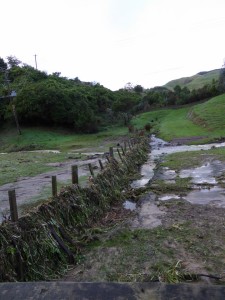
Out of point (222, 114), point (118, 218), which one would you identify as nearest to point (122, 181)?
point (118, 218)

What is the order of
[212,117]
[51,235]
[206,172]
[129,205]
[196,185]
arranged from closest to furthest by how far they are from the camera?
[51,235], [129,205], [196,185], [206,172], [212,117]

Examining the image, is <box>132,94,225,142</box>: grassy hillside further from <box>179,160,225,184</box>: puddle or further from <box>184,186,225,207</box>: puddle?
<box>184,186,225,207</box>: puddle

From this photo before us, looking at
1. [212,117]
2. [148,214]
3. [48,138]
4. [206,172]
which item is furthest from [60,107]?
[148,214]

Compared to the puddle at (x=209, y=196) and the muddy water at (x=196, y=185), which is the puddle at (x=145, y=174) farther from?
the puddle at (x=209, y=196)

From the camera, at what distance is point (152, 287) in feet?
6.38

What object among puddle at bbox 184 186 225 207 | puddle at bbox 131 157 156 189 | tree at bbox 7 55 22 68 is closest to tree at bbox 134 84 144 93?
tree at bbox 7 55 22 68

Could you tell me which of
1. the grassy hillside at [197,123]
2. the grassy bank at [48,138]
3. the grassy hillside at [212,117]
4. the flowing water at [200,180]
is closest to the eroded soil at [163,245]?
the flowing water at [200,180]

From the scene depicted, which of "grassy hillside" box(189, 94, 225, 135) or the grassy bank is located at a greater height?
"grassy hillside" box(189, 94, 225, 135)

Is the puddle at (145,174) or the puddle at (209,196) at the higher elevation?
the puddle at (209,196)

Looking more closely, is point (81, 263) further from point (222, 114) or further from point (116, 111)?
point (116, 111)

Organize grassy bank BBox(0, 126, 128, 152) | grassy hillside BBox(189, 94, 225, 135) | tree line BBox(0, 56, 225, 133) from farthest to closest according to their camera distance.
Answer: tree line BBox(0, 56, 225, 133), grassy bank BBox(0, 126, 128, 152), grassy hillside BBox(189, 94, 225, 135)

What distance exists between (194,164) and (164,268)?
48.6 feet

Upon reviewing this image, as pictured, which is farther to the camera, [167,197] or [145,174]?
[145,174]

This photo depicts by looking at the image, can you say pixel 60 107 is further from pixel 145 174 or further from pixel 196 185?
pixel 196 185
